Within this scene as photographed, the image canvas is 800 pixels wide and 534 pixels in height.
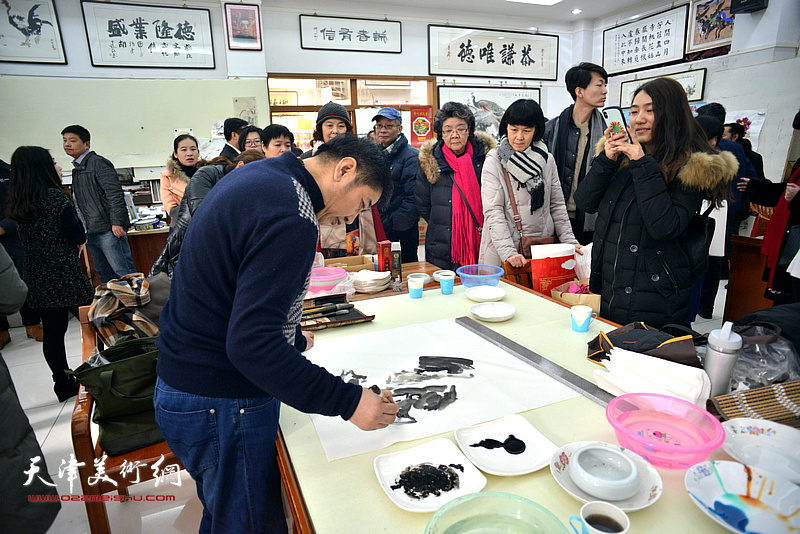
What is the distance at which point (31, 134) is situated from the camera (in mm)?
4457

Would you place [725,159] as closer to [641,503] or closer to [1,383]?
[641,503]

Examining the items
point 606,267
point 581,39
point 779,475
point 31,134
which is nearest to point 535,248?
point 606,267

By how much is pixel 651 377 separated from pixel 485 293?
81 cm

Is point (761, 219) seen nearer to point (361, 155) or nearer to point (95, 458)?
point (361, 155)

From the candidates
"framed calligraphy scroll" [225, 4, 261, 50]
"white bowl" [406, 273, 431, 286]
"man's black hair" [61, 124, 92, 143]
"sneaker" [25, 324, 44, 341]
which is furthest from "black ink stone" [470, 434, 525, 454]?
"framed calligraphy scroll" [225, 4, 261, 50]

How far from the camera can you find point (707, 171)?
1.46m

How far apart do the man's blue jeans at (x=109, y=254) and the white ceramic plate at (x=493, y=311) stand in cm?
339

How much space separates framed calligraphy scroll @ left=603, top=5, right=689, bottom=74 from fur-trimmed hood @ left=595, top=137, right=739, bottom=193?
5.12 m

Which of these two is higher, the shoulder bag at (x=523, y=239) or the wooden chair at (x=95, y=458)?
the shoulder bag at (x=523, y=239)

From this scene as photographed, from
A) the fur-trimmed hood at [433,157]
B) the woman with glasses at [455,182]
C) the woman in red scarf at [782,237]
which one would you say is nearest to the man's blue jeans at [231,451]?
the woman with glasses at [455,182]

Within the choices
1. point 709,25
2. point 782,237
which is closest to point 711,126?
point 782,237

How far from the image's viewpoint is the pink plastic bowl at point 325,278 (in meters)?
1.84

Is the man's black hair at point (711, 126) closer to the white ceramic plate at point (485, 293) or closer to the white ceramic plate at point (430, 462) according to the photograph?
the white ceramic plate at point (485, 293)

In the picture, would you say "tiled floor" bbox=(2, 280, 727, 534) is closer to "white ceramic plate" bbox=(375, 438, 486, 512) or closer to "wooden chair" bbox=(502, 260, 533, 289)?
"white ceramic plate" bbox=(375, 438, 486, 512)
